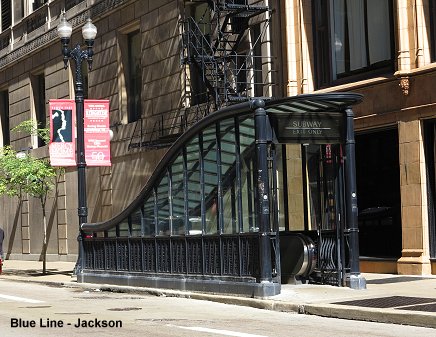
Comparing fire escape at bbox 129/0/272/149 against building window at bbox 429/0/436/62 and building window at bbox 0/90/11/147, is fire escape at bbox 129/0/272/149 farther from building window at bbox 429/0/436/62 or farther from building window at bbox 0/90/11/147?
building window at bbox 0/90/11/147

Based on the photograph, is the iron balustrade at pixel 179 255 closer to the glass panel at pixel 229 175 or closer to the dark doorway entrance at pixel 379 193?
the glass panel at pixel 229 175

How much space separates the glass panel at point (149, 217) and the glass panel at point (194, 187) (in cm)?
158

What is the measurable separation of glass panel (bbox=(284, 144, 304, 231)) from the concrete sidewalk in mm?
1680

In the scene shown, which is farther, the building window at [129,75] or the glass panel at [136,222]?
the building window at [129,75]

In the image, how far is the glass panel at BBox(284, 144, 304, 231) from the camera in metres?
18.4

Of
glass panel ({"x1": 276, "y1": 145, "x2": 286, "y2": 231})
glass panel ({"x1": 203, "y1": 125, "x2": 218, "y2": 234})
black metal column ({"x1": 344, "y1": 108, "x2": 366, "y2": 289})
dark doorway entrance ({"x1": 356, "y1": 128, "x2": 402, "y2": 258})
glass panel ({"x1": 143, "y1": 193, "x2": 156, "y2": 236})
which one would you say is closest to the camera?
black metal column ({"x1": 344, "y1": 108, "x2": 366, "y2": 289})

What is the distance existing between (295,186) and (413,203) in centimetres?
320

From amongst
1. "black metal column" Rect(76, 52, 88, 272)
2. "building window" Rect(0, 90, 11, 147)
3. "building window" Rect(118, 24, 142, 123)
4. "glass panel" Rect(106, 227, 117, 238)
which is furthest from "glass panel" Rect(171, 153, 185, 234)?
"building window" Rect(0, 90, 11, 147)

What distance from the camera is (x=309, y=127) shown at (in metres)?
17.2

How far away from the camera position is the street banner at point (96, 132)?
82.0ft

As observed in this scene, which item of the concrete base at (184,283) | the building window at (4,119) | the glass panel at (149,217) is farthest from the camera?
the building window at (4,119)

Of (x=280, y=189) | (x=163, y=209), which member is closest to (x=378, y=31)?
(x=280, y=189)

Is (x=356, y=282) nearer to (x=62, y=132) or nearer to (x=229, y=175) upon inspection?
(x=229, y=175)

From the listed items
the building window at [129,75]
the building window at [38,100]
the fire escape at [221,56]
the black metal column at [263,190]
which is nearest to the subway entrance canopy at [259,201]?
the black metal column at [263,190]
